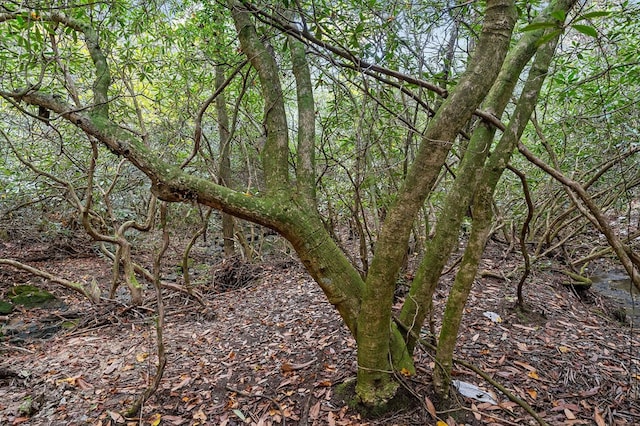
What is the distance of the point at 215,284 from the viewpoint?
20.1ft

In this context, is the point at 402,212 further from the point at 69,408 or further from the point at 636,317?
the point at 636,317

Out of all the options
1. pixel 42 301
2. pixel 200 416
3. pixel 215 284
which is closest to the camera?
pixel 200 416

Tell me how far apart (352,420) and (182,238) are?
7656 mm

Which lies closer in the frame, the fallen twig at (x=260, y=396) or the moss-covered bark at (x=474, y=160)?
the moss-covered bark at (x=474, y=160)

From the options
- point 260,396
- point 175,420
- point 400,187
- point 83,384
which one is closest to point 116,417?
point 175,420

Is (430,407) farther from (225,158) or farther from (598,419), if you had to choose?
(225,158)

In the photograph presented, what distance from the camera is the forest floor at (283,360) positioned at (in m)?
2.44

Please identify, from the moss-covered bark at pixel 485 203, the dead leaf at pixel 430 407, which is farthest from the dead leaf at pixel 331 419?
the moss-covered bark at pixel 485 203

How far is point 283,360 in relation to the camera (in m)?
3.21

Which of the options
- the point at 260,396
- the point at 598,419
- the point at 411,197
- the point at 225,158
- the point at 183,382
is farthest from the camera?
the point at 225,158

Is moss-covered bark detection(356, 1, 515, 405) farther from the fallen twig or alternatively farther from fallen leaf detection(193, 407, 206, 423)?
fallen leaf detection(193, 407, 206, 423)

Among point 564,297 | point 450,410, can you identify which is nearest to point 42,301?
point 450,410

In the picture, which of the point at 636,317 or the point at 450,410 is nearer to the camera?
the point at 450,410

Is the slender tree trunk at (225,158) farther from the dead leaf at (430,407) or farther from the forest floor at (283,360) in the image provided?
the dead leaf at (430,407)
